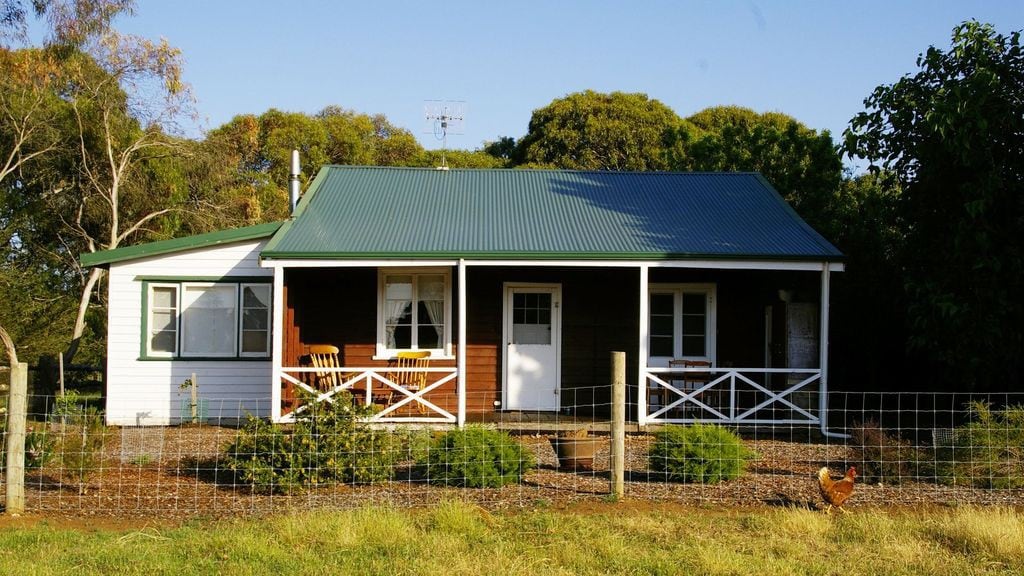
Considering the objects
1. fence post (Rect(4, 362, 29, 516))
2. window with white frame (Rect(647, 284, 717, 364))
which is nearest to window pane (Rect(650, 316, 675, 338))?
window with white frame (Rect(647, 284, 717, 364))

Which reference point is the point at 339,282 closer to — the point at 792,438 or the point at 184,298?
the point at 184,298

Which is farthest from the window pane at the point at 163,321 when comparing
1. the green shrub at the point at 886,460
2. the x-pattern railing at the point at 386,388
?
the green shrub at the point at 886,460

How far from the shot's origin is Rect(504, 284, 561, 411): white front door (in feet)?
48.1

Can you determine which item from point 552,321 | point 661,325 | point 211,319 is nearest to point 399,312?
point 552,321

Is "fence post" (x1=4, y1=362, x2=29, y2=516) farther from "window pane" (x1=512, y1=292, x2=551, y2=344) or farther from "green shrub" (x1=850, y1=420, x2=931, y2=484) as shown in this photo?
"window pane" (x1=512, y1=292, x2=551, y2=344)

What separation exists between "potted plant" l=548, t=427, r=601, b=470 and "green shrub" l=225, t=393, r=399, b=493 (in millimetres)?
1761

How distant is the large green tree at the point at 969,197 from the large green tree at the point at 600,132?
21.0m

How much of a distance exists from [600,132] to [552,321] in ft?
68.5

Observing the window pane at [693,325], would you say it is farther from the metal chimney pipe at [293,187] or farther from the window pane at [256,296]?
the metal chimney pipe at [293,187]

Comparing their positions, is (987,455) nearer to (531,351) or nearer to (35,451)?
(531,351)

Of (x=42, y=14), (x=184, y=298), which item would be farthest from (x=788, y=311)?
(x=42, y=14)

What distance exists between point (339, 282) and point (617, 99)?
75.8 feet

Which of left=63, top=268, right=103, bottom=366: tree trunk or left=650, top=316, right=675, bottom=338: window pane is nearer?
left=650, top=316, right=675, bottom=338: window pane

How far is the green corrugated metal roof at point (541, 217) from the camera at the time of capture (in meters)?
12.9
